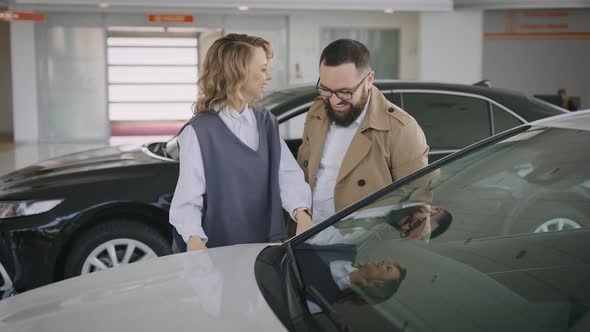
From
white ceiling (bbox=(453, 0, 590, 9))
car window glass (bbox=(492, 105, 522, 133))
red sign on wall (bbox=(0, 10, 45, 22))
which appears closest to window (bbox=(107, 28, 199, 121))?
red sign on wall (bbox=(0, 10, 45, 22))

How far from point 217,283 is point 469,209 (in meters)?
0.75

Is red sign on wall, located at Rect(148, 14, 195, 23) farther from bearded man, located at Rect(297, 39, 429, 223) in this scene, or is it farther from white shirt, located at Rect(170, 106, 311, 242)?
white shirt, located at Rect(170, 106, 311, 242)

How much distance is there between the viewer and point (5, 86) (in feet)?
74.3

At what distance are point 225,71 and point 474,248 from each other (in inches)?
47.5

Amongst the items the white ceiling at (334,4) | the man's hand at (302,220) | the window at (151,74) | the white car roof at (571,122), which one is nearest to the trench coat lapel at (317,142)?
the man's hand at (302,220)

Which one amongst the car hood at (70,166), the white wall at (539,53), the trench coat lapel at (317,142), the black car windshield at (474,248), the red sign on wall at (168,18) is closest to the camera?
the black car windshield at (474,248)

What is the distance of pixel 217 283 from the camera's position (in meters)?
2.02

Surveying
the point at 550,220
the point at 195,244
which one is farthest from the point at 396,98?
the point at 550,220

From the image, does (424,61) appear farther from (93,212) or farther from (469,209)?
(469,209)

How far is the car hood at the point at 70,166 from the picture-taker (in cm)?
471

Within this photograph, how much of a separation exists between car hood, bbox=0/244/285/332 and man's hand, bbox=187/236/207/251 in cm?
34

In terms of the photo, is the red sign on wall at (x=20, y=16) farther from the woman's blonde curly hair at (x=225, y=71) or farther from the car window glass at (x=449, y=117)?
the woman's blonde curly hair at (x=225, y=71)

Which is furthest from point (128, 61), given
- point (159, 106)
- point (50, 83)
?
point (50, 83)

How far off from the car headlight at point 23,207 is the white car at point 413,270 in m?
2.39
